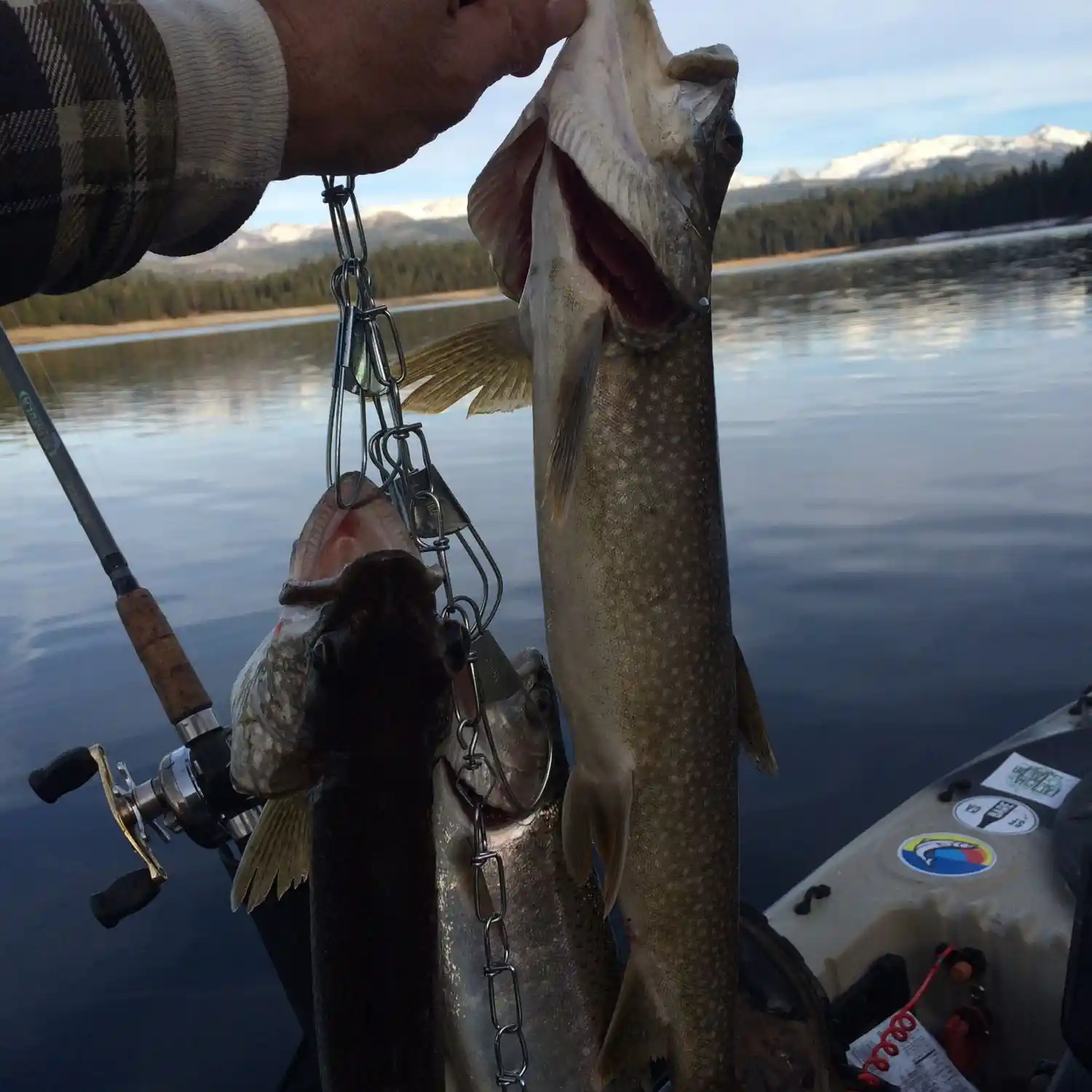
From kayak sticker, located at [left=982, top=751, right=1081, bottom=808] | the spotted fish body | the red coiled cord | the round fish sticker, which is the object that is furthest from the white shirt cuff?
kayak sticker, located at [left=982, top=751, right=1081, bottom=808]

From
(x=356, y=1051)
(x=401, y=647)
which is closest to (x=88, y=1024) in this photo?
(x=356, y=1051)

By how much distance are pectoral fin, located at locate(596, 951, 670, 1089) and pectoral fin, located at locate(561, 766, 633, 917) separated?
20 cm

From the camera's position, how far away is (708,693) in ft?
6.32

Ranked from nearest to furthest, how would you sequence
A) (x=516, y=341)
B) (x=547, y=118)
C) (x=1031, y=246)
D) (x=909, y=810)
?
(x=547, y=118), (x=516, y=341), (x=909, y=810), (x=1031, y=246)

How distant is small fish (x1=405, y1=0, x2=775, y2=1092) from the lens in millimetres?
1698

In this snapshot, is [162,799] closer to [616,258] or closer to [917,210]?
[616,258]

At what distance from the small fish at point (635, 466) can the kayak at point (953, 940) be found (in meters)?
1.38

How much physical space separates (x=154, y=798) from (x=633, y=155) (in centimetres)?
182

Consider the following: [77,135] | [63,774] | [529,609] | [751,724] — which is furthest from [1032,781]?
[529,609]

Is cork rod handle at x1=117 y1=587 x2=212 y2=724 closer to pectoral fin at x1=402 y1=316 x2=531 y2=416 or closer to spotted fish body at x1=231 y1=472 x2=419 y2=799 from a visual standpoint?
spotted fish body at x1=231 y1=472 x2=419 y2=799

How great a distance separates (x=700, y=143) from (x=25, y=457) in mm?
19177


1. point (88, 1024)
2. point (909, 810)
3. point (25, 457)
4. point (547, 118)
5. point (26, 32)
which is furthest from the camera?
point (25, 457)

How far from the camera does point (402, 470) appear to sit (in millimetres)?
1881

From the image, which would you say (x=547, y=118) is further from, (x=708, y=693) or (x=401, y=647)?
(x=708, y=693)
